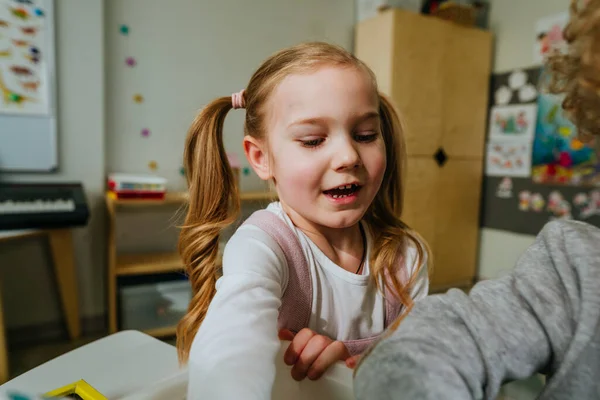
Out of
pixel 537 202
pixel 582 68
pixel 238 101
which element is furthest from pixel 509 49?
pixel 582 68

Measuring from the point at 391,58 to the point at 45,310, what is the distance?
242 cm

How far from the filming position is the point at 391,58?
263 cm

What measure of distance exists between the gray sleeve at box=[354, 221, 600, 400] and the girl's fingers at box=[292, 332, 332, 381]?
17cm

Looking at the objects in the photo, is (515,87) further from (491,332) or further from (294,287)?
(491,332)

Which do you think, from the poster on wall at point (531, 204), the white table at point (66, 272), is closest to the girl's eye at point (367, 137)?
the white table at point (66, 272)

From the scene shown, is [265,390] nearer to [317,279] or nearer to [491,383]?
[491,383]

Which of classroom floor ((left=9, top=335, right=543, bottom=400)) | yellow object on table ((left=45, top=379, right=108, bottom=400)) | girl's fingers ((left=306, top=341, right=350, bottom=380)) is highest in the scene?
girl's fingers ((left=306, top=341, right=350, bottom=380))

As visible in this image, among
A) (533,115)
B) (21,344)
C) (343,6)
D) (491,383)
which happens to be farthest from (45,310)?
(533,115)

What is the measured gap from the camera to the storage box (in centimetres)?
207

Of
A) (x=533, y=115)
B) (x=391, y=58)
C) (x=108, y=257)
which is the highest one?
(x=391, y=58)

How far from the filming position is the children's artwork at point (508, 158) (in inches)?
117

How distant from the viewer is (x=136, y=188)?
6.63 feet

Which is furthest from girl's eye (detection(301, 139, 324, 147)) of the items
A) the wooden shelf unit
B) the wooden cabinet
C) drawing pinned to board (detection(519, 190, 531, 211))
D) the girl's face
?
drawing pinned to board (detection(519, 190, 531, 211))

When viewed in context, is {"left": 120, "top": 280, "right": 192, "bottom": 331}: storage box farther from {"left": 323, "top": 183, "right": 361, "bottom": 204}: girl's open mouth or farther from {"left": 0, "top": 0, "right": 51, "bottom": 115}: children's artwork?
{"left": 323, "top": 183, "right": 361, "bottom": 204}: girl's open mouth
